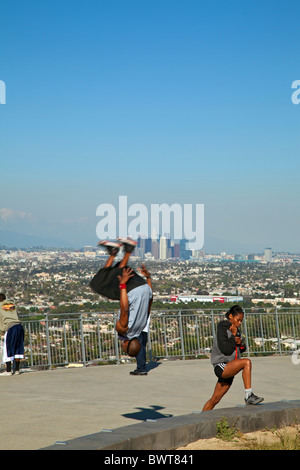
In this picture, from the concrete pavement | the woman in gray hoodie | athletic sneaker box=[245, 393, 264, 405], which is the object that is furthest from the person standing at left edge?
athletic sneaker box=[245, 393, 264, 405]

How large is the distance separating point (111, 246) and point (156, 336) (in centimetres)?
1339

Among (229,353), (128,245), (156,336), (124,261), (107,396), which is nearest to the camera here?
(124,261)

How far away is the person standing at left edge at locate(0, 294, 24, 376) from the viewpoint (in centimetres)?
1705

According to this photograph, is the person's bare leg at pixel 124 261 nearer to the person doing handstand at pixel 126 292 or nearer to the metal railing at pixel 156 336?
the person doing handstand at pixel 126 292

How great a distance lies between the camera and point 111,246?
8.02 meters

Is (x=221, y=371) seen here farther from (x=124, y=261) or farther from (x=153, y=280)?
(x=153, y=280)

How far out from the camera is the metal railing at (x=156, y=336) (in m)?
19.2

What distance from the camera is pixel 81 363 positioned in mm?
19609

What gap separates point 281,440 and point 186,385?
7241mm

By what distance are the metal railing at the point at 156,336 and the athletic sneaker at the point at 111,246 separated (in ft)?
37.1

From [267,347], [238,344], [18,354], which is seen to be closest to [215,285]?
[267,347]

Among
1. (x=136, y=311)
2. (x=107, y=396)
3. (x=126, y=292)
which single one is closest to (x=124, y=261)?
(x=126, y=292)

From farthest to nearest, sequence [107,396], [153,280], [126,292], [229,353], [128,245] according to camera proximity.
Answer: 1. [153,280]
2. [107,396]
3. [229,353]
4. [128,245]
5. [126,292]
